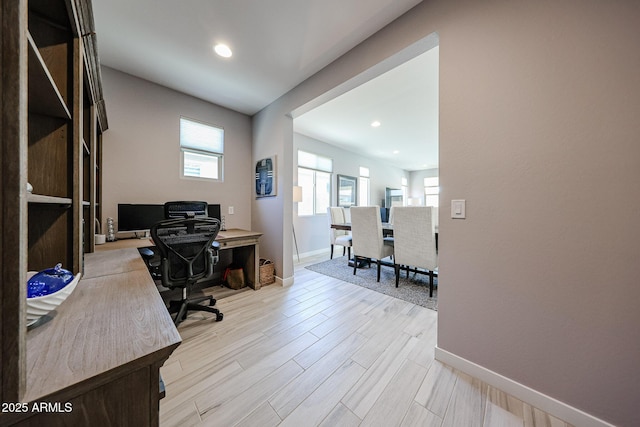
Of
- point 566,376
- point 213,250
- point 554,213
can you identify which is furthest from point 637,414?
point 213,250

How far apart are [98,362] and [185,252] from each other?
5.17 feet

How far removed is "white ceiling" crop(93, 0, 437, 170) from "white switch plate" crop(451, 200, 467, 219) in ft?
4.87

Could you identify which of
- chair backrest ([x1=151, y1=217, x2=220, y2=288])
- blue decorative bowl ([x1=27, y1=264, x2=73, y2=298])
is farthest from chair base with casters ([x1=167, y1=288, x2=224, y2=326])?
blue decorative bowl ([x1=27, y1=264, x2=73, y2=298])

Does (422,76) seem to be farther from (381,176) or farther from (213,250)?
(381,176)

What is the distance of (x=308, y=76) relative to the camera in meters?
2.51

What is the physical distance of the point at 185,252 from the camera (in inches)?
78.4

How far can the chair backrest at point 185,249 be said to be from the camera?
1850 mm

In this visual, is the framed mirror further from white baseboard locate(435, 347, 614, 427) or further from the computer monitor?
white baseboard locate(435, 347, 614, 427)

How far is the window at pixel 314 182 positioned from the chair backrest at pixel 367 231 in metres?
1.73

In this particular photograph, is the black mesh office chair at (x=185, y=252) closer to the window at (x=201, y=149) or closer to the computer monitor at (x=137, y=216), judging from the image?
the computer monitor at (x=137, y=216)

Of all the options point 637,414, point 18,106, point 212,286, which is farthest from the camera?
point 212,286

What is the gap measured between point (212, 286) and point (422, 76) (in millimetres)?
3774

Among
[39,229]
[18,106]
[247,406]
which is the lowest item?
[247,406]

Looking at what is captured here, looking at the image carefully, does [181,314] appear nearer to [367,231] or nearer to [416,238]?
[367,231]
